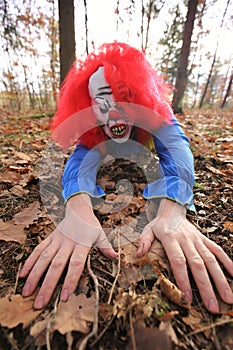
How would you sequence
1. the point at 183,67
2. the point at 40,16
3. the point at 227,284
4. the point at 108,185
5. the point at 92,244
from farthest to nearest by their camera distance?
1. the point at 40,16
2. the point at 183,67
3. the point at 108,185
4. the point at 92,244
5. the point at 227,284

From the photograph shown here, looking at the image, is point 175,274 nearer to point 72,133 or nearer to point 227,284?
point 227,284

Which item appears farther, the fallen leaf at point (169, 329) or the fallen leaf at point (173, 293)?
the fallen leaf at point (173, 293)

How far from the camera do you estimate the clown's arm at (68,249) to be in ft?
2.53

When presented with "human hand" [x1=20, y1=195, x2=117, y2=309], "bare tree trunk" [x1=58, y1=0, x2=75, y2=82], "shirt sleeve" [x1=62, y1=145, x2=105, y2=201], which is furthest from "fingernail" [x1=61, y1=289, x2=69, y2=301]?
"bare tree trunk" [x1=58, y1=0, x2=75, y2=82]

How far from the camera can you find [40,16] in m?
10.1

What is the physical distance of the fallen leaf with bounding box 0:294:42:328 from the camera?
2.19 feet

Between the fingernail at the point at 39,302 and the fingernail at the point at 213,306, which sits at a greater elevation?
the fingernail at the point at 213,306

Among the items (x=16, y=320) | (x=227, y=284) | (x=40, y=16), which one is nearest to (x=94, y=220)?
(x=16, y=320)

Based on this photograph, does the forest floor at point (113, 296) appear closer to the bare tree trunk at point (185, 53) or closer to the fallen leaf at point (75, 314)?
the fallen leaf at point (75, 314)

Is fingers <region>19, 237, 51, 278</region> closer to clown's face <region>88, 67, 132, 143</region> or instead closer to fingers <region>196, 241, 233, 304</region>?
fingers <region>196, 241, 233, 304</region>

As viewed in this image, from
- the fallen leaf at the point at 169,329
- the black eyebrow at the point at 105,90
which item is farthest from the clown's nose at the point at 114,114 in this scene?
the fallen leaf at the point at 169,329

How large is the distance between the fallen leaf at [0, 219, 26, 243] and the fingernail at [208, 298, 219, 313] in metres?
0.86

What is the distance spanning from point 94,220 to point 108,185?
0.56 m

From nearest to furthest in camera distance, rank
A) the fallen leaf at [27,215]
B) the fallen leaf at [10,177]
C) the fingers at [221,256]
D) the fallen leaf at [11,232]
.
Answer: the fingers at [221,256] → the fallen leaf at [11,232] → the fallen leaf at [27,215] → the fallen leaf at [10,177]
